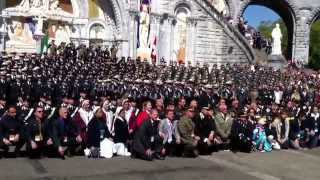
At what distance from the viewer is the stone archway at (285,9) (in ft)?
132

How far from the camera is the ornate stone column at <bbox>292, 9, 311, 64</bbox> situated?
131 feet

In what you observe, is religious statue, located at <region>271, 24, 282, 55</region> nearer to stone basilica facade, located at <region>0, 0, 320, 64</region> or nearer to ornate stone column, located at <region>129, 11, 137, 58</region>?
stone basilica facade, located at <region>0, 0, 320, 64</region>

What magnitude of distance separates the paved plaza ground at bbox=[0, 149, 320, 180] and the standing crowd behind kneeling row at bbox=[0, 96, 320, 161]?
1.14ft

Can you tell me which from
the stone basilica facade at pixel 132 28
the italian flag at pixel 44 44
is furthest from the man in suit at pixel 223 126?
the stone basilica facade at pixel 132 28

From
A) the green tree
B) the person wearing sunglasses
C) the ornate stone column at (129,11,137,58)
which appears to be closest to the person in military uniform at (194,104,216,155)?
the person wearing sunglasses

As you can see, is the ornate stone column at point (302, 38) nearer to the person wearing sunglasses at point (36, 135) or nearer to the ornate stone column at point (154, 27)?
the ornate stone column at point (154, 27)

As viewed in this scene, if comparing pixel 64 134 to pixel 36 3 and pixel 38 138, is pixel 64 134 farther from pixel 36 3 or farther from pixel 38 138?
pixel 36 3

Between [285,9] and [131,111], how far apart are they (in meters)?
29.1

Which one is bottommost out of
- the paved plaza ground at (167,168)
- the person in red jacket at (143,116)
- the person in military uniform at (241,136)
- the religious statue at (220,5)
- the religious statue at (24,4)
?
the paved plaza ground at (167,168)

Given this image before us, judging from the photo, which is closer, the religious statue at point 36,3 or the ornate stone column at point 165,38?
the religious statue at point 36,3

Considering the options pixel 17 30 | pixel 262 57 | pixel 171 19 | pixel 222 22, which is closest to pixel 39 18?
pixel 17 30

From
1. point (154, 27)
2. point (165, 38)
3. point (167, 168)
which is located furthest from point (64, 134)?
point (165, 38)

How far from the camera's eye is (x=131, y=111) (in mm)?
15023

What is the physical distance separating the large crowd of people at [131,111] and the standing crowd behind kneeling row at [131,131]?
25 millimetres
